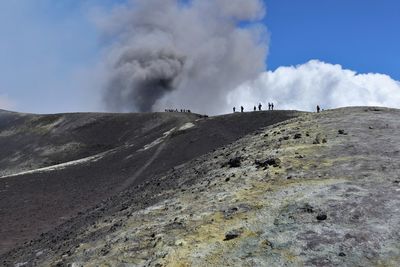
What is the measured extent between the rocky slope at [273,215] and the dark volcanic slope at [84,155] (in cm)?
1740

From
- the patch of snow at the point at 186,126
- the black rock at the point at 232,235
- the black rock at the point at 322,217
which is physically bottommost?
the black rock at the point at 232,235

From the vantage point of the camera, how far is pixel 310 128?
91.7 ft

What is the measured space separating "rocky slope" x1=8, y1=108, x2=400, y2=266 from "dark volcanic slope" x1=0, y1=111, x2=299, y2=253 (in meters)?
17.4

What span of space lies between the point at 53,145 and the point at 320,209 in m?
77.5

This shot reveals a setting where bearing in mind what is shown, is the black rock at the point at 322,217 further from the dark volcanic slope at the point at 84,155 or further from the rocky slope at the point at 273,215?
the dark volcanic slope at the point at 84,155

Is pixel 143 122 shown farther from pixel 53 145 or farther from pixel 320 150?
pixel 320 150

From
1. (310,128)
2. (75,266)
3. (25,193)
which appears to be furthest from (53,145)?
(75,266)

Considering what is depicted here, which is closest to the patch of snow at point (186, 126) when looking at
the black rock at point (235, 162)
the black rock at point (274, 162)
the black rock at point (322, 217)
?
the black rock at point (235, 162)

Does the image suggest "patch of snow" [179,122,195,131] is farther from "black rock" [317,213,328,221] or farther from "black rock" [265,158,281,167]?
"black rock" [317,213,328,221]

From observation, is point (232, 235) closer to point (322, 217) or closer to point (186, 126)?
point (322, 217)

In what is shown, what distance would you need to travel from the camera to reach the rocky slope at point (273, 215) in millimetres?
13078

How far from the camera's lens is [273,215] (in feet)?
50.7

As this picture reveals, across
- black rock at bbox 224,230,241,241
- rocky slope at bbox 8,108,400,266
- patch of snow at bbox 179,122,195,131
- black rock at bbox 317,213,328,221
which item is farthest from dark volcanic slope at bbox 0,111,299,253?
black rock at bbox 317,213,328,221

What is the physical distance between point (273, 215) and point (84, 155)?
65.6 meters
